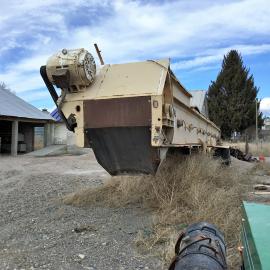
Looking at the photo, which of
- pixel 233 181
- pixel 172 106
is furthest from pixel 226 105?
pixel 172 106

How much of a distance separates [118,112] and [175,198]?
188cm

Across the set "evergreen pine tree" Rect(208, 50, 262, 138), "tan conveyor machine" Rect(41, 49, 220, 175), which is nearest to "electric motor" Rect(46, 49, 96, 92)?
"tan conveyor machine" Rect(41, 49, 220, 175)

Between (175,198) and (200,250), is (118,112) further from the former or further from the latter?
(200,250)

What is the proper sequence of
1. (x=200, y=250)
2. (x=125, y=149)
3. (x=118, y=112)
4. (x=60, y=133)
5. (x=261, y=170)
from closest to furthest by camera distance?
(x=200, y=250) → (x=118, y=112) → (x=125, y=149) → (x=261, y=170) → (x=60, y=133)

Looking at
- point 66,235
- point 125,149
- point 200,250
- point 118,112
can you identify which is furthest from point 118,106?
point 200,250

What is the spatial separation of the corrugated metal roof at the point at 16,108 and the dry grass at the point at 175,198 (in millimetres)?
14924

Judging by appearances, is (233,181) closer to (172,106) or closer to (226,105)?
(172,106)

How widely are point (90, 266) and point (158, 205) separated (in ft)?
8.21

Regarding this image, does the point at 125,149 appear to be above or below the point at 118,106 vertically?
below

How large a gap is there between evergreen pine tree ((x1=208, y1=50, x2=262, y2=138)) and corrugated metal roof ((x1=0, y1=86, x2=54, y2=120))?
2250cm

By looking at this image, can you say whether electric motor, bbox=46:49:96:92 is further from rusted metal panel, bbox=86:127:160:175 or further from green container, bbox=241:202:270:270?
green container, bbox=241:202:270:270

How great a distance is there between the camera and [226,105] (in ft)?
149

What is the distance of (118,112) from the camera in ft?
18.5

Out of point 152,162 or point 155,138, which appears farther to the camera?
point 152,162
